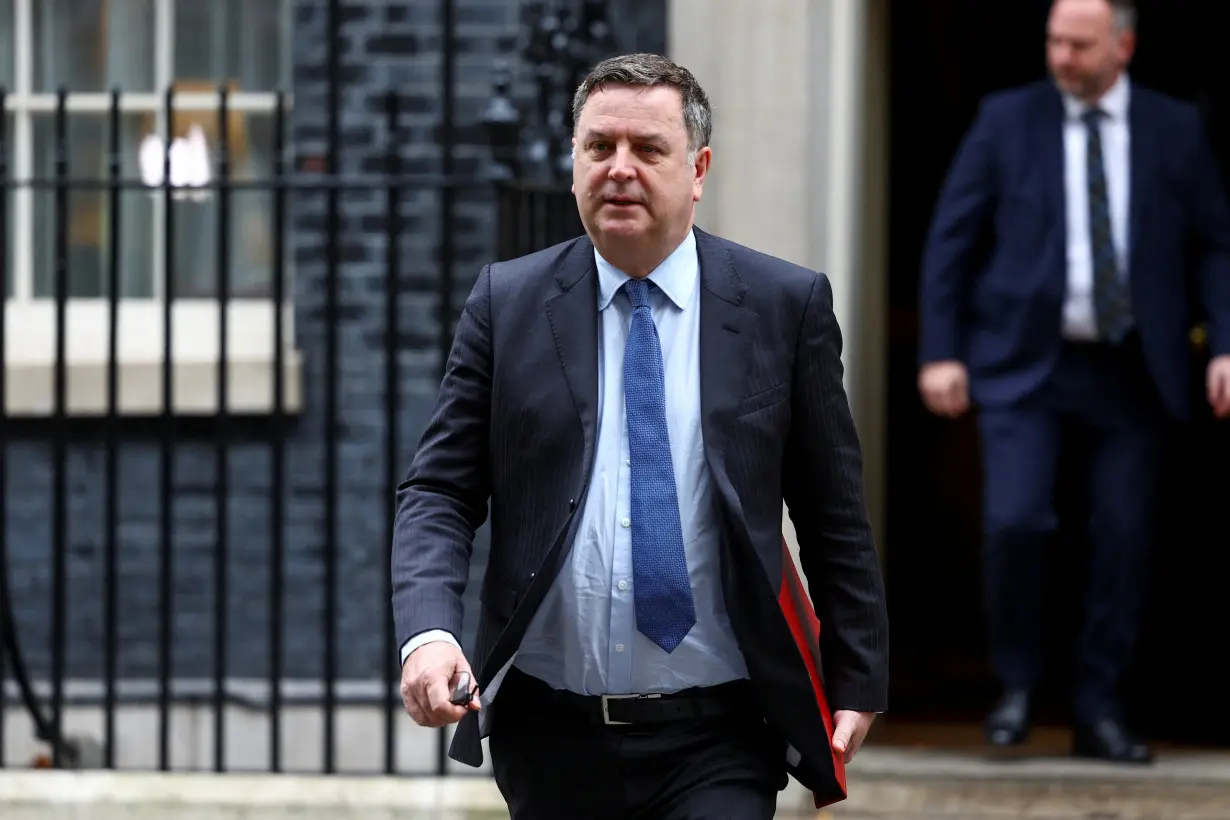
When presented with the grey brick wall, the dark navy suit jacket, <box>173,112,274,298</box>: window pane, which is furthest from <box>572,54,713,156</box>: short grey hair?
<box>173,112,274,298</box>: window pane

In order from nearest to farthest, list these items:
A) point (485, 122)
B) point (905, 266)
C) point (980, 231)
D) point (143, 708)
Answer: point (485, 122) → point (980, 231) → point (143, 708) → point (905, 266)

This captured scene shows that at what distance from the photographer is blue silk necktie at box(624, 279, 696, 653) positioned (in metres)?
3.38

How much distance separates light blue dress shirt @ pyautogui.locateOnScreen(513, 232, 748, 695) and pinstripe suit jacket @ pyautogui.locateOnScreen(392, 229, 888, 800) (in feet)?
0.13

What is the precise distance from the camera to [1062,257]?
6020 mm

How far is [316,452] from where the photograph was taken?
7.58m

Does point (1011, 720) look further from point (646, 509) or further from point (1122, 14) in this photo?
point (646, 509)

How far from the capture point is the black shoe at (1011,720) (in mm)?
6094

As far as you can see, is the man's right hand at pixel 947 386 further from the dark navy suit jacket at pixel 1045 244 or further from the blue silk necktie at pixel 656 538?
the blue silk necktie at pixel 656 538

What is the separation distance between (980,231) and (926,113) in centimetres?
393

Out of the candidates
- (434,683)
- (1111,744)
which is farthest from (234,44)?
(434,683)

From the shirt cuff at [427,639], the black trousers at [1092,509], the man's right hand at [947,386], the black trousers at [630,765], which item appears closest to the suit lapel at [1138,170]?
the black trousers at [1092,509]

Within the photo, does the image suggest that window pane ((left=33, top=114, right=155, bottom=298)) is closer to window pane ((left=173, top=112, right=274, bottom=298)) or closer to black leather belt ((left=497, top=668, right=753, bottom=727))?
window pane ((left=173, top=112, right=274, bottom=298))

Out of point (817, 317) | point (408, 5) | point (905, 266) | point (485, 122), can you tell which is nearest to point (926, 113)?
point (905, 266)

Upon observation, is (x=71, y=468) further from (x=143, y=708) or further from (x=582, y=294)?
(x=582, y=294)
